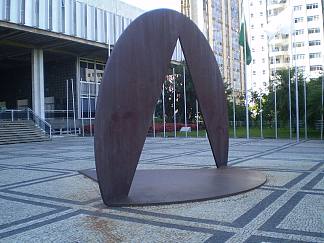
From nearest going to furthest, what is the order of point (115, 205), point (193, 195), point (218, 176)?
point (115, 205), point (193, 195), point (218, 176)

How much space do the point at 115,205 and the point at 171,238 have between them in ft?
6.74

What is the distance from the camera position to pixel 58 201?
750 cm

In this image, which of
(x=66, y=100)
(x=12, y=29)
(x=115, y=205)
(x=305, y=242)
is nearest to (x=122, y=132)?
(x=115, y=205)

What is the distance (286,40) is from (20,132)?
220 ft

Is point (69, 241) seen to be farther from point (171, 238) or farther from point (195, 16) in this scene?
point (195, 16)

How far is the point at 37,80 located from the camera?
40.5 m

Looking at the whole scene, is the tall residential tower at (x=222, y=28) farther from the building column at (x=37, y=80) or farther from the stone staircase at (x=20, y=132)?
the stone staircase at (x=20, y=132)

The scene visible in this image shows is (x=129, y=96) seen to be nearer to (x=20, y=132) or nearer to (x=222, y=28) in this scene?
(x=20, y=132)

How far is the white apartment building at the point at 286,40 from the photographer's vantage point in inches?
3169

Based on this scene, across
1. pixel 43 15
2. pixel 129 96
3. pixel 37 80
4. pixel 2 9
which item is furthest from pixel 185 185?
pixel 37 80

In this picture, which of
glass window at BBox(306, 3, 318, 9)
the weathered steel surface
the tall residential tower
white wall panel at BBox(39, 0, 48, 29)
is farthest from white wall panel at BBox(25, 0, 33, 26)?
glass window at BBox(306, 3, 318, 9)

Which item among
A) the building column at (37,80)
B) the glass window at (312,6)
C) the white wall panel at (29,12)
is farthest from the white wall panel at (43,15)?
the glass window at (312,6)

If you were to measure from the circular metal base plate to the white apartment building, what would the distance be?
70041mm

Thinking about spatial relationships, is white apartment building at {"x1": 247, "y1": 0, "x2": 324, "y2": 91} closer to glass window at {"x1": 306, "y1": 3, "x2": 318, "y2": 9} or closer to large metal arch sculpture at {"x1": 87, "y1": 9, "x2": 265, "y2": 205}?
glass window at {"x1": 306, "y1": 3, "x2": 318, "y2": 9}
